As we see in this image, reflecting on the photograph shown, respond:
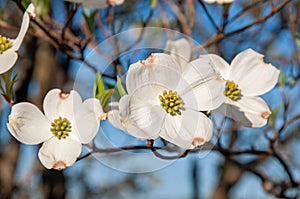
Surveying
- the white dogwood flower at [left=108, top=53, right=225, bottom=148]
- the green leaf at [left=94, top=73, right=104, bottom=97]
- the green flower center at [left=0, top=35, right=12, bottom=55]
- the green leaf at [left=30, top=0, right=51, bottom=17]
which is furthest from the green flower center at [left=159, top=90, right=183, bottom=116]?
the green leaf at [left=30, top=0, right=51, bottom=17]

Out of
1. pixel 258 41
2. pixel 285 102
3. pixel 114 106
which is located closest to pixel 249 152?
pixel 285 102

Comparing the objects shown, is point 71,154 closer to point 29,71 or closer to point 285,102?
point 285,102

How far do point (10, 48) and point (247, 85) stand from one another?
315mm

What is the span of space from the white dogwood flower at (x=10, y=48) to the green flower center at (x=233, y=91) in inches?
10.3

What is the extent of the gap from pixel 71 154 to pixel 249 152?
42 centimetres

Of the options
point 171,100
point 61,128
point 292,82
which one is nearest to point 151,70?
point 171,100

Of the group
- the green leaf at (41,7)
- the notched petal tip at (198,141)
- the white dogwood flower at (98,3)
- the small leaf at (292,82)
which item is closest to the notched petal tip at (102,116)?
the notched petal tip at (198,141)

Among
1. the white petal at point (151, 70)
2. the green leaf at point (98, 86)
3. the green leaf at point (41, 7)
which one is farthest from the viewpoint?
the green leaf at point (41, 7)

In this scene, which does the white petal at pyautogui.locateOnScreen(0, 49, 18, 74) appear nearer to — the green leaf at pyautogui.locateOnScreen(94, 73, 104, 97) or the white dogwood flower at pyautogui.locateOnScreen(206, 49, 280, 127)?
the green leaf at pyautogui.locateOnScreen(94, 73, 104, 97)

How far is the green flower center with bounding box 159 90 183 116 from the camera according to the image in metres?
0.50

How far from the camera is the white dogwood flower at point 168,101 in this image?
1.57 ft

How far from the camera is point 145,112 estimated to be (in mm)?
498

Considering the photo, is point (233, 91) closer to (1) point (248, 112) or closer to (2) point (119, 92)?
(1) point (248, 112)

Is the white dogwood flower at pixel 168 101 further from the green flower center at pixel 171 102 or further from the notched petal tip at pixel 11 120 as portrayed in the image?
the notched petal tip at pixel 11 120
